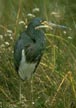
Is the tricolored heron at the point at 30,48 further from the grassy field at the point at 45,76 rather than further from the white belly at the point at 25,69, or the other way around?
the grassy field at the point at 45,76

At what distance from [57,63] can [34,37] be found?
40 cm

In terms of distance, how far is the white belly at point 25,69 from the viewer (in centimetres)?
783

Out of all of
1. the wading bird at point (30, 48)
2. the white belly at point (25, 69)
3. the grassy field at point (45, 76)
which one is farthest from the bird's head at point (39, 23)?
the white belly at point (25, 69)

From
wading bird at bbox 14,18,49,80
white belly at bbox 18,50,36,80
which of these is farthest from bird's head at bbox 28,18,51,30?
white belly at bbox 18,50,36,80

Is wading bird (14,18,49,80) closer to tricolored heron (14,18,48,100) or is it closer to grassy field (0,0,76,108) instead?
tricolored heron (14,18,48,100)

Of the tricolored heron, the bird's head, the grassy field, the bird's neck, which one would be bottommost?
the grassy field

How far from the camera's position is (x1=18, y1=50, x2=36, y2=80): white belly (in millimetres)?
7835

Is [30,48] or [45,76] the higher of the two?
[30,48]

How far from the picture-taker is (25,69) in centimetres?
791

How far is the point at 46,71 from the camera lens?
26.2ft

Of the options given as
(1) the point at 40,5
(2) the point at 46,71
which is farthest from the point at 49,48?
(1) the point at 40,5

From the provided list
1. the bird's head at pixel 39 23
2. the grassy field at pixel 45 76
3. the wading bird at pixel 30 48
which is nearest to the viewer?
the grassy field at pixel 45 76

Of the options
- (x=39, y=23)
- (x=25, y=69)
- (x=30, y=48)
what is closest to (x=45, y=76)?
(x=25, y=69)

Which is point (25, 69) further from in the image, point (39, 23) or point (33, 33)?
point (39, 23)
